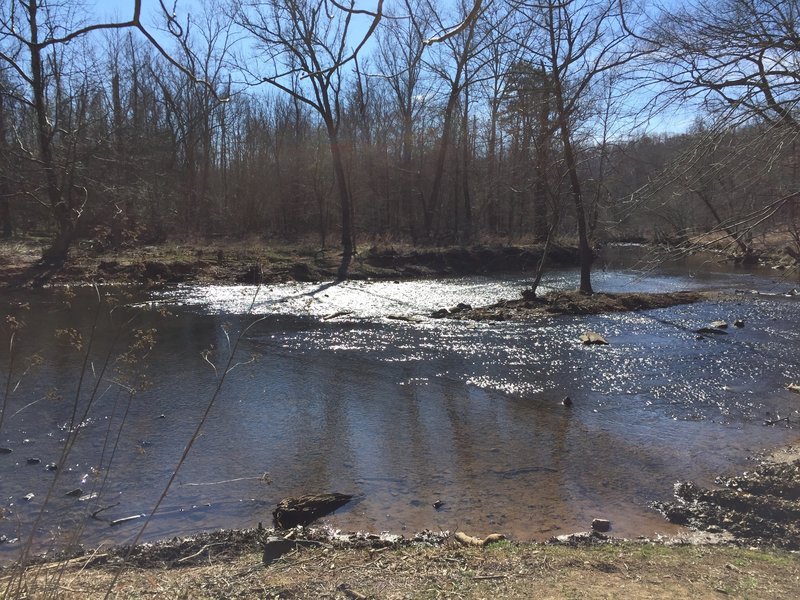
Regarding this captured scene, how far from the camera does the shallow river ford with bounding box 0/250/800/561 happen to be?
5199mm

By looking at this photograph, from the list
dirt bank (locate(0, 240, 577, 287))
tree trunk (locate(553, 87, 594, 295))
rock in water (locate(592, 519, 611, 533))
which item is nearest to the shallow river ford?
rock in water (locate(592, 519, 611, 533))

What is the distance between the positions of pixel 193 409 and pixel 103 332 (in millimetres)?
5866

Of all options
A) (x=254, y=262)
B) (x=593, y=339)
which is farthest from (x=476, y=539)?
(x=254, y=262)

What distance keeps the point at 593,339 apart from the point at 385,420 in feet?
20.9

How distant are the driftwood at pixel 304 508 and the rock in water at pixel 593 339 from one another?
27.5 ft

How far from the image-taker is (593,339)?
12.6 metres

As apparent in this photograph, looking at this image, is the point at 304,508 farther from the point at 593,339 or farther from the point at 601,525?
the point at 593,339

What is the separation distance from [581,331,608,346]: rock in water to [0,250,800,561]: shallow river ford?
12.9 inches

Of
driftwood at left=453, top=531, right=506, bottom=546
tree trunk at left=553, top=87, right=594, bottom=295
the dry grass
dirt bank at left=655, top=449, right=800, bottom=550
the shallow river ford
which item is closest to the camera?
the dry grass

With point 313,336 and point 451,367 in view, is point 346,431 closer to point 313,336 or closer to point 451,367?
point 451,367

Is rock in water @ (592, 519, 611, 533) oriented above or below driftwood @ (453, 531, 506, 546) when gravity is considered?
below

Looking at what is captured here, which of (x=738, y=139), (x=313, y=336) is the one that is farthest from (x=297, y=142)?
(x=738, y=139)

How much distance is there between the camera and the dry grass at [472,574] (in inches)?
139

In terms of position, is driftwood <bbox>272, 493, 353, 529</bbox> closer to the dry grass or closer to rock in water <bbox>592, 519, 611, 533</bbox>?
the dry grass
